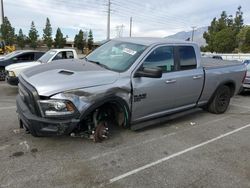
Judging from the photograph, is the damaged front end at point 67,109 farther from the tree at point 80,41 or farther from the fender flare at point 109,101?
the tree at point 80,41

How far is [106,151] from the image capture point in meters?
4.08

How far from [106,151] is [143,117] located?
1016mm

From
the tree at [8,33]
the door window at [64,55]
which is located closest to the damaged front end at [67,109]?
the door window at [64,55]

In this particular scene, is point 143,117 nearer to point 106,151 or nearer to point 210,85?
point 106,151

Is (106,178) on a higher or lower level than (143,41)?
lower

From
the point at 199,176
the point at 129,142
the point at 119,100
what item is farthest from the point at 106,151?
the point at 199,176

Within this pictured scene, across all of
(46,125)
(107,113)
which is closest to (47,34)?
(107,113)

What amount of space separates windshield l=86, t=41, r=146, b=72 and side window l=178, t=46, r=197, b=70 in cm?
97

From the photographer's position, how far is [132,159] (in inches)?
152

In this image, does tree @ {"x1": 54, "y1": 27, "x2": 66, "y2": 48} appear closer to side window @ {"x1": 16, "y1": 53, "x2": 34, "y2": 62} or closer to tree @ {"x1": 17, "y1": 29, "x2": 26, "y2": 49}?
tree @ {"x1": 17, "y1": 29, "x2": 26, "y2": 49}

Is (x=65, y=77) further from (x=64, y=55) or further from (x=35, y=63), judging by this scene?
(x=64, y=55)

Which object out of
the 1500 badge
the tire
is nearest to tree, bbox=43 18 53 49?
the tire

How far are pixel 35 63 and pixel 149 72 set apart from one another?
643 cm

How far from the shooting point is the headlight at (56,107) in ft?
11.6
